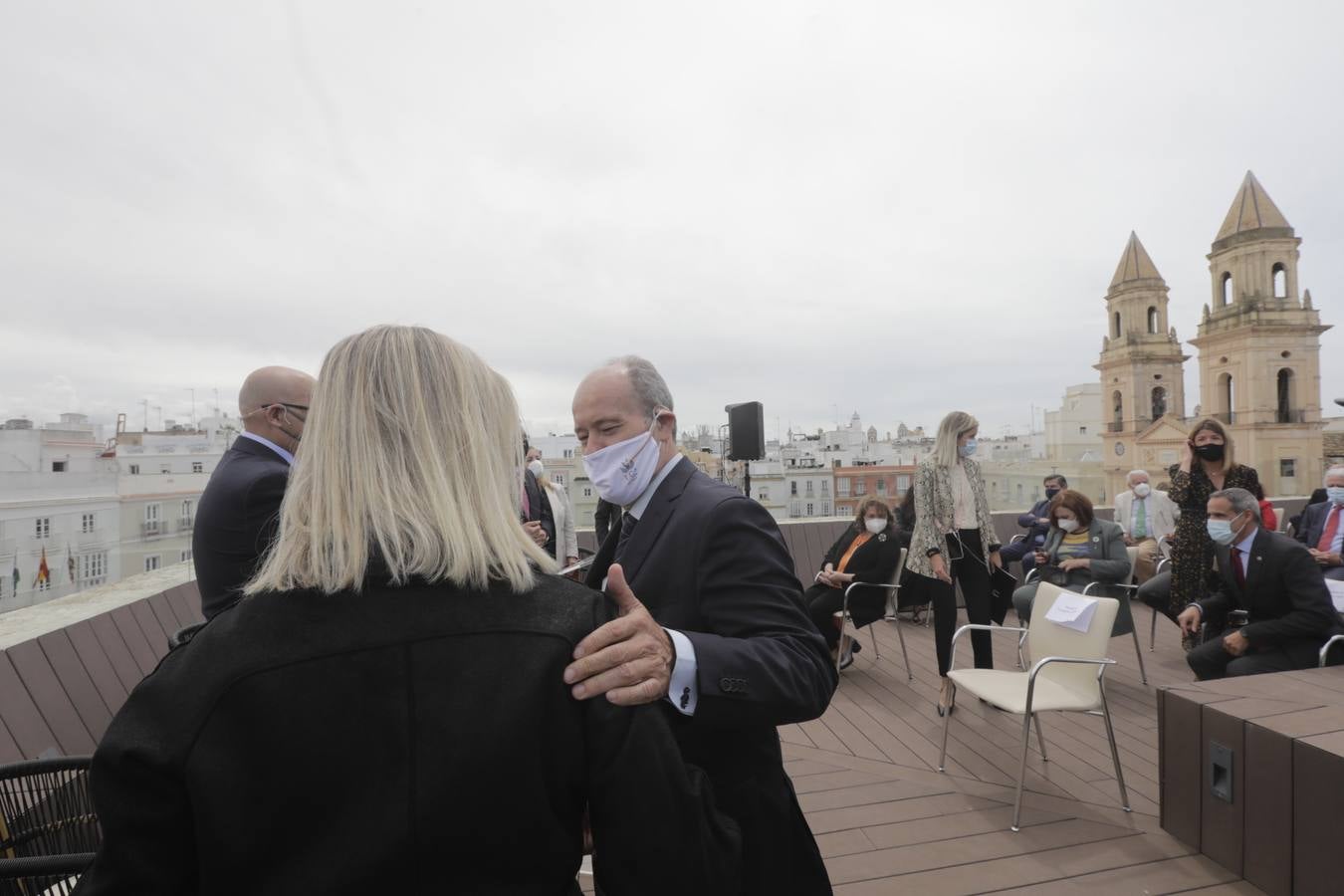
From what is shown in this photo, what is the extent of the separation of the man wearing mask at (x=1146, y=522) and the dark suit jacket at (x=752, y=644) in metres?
6.34

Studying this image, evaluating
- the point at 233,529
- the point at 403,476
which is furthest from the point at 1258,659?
the point at 233,529

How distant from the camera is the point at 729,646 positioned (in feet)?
3.41

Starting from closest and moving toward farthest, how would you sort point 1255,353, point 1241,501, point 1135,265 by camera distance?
point 1241,501 < point 1255,353 < point 1135,265

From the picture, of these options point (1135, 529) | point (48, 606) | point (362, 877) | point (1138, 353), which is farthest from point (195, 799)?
point (1138, 353)

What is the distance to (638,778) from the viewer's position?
0.79 meters

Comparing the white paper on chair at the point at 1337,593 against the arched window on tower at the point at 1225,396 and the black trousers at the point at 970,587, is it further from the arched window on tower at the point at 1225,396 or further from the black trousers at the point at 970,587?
the arched window on tower at the point at 1225,396

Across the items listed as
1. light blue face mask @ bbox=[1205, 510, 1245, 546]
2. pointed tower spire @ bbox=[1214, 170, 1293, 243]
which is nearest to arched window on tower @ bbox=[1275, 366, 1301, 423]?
pointed tower spire @ bbox=[1214, 170, 1293, 243]

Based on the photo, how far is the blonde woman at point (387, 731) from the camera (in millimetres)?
709

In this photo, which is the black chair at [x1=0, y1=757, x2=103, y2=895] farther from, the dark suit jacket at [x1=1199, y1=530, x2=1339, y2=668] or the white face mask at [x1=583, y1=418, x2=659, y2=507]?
the dark suit jacket at [x1=1199, y1=530, x2=1339, y2=668]

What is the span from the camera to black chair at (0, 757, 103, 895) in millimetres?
1554

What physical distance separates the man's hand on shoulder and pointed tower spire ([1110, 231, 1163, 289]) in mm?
71454

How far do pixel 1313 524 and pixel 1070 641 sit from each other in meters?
4.01

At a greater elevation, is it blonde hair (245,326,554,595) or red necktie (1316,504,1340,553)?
blonde hair (245,326,554,595)

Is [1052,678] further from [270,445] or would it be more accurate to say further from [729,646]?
[270,445]
